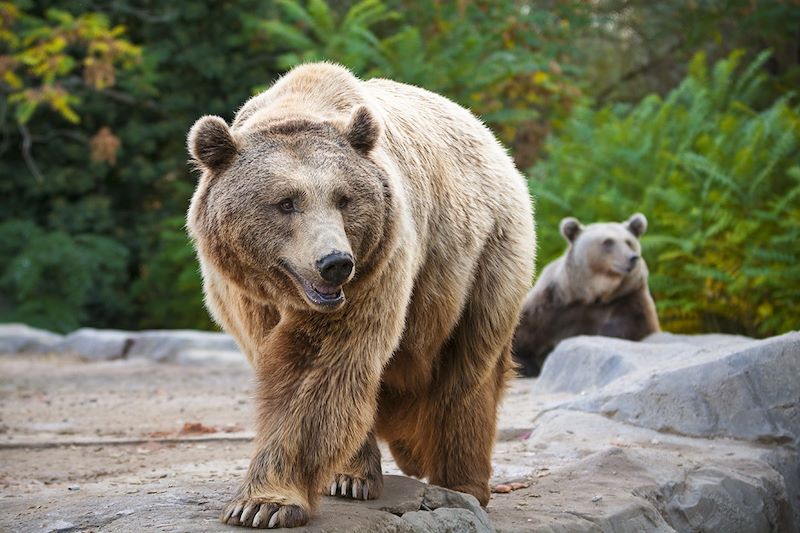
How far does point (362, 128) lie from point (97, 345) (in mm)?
9974

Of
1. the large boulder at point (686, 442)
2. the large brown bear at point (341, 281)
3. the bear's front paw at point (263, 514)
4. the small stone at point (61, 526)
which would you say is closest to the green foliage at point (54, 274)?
the large boulder at point (686, 442)

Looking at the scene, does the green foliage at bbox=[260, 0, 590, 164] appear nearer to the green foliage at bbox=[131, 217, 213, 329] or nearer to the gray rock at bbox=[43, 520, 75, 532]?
the green foliage at bbox=[131, 217, 213, 329]

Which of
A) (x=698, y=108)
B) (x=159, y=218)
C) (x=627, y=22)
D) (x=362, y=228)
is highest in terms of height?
(x=627, y=22)

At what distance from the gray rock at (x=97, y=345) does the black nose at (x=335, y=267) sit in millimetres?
9880

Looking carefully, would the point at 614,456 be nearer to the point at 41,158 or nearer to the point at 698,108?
the point at 698,108

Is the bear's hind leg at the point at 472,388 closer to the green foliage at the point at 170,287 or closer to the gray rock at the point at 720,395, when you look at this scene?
the gray rock at the point at 720,395

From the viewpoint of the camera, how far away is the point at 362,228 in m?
4.00

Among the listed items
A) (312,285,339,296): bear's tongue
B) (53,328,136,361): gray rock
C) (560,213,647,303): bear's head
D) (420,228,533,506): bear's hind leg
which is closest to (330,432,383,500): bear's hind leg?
(420,228,533,506): bear's hind leg

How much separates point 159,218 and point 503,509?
12.9 meters

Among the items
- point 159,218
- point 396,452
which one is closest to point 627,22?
point 159,218

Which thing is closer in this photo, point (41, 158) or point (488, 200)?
point (488, 200)

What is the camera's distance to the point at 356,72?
15469mm

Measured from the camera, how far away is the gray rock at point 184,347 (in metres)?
12.3

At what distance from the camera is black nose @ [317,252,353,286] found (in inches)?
145
